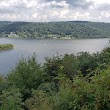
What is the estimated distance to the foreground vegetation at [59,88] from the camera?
→ 5691 mm

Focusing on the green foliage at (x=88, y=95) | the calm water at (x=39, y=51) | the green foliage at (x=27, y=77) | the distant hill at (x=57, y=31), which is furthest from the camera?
the distant hill at (x=57, y=31)

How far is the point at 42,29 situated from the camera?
18475 cm

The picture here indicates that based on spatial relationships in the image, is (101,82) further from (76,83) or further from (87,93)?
(76,83)

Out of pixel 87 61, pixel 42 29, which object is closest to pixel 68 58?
pixel 87 61

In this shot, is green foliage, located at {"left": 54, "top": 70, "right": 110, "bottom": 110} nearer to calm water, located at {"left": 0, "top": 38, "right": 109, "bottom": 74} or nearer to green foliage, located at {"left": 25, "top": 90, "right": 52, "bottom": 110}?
green foliage, located at {"left": 25, "top": 90, "right": 52, "bottom": 110}

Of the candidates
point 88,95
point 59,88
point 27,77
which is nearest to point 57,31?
point 27,77

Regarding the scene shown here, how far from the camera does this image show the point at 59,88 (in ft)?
28.5

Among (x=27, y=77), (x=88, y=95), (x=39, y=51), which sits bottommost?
(x=39, y=51)

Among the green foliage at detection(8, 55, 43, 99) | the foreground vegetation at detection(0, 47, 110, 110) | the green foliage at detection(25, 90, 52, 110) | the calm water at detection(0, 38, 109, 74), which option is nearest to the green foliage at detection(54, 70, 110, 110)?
the foreground vegetation at detection(0, 47, 110, 110)

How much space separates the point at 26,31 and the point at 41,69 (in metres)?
161

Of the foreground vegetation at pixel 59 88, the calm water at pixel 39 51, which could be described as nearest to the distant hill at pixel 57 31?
the calm water at pixel 39 51

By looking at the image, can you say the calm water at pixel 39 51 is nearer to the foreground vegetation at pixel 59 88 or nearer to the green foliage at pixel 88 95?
the foreground vegetation at pixel 59 88

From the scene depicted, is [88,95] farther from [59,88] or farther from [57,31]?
[57,31]

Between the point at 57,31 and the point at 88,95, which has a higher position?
the point at 88,95
